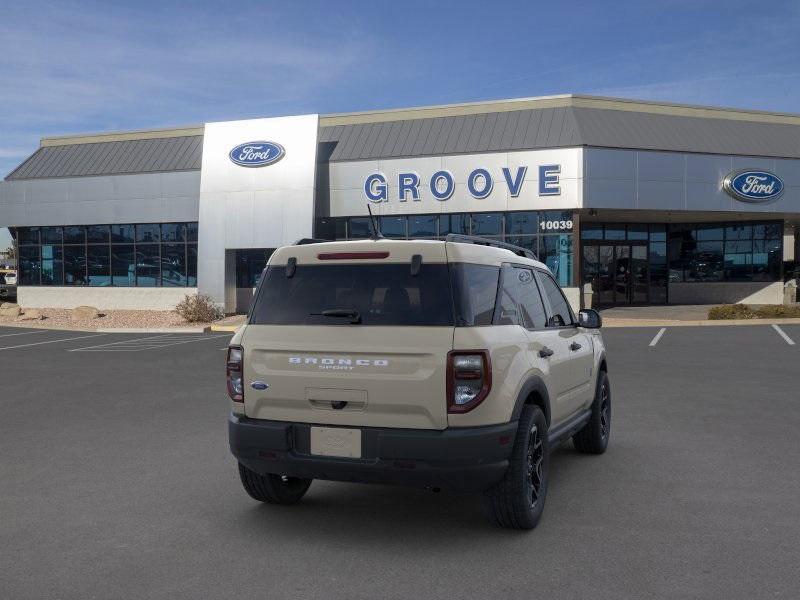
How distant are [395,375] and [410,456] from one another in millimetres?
465

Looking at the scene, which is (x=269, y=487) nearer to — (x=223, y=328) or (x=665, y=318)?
(x=223, y=328)

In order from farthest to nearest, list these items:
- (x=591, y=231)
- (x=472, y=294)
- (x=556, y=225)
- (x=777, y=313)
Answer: (x=591, y=231)
(x=556, y=225)
(x=777, y=313)
(x=472, y=294)

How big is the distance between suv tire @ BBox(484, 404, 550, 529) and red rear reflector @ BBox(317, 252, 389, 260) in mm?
1337

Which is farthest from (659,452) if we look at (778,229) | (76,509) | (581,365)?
(778,229)

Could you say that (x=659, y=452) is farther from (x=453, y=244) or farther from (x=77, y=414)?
(x=77, y=414)

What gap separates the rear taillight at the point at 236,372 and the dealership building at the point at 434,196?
73.1 feet

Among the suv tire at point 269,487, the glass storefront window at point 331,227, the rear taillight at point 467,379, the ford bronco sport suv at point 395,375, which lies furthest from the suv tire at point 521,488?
the glass storefront window at point 331,227

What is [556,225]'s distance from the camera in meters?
26.5

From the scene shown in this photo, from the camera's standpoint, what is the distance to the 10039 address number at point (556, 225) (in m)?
26.4

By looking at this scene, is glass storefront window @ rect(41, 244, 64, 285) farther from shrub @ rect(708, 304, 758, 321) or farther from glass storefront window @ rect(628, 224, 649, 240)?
shrub @ rect(708, 304, 758, 321)

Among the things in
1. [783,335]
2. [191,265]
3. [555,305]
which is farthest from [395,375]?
[191,265]

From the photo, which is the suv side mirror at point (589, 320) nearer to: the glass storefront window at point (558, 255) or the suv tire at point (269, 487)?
the suv tire at point (269, 487)

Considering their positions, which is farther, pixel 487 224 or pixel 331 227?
pixel 331 227

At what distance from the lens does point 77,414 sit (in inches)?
362
